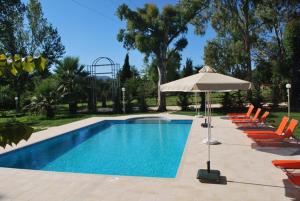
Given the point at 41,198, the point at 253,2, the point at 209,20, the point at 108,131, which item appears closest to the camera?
the point at 41,198

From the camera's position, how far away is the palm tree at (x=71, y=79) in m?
22.6

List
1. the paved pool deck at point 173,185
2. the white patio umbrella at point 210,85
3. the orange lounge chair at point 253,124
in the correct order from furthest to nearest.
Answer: the orange lounge chair at point 253,124
the white patio umbrella at point 210,85
the paved pool deck at point 173,185

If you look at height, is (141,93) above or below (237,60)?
below

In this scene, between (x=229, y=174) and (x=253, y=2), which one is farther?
(x=253, y=2)

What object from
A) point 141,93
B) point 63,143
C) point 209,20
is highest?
point 209,20

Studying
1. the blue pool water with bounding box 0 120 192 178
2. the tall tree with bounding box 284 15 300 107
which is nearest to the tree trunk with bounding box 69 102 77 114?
the blue pool water with bounding box 0 120 192 178

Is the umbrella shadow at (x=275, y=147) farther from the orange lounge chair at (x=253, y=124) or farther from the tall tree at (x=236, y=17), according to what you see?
the tall tree at (x=236, y=17)

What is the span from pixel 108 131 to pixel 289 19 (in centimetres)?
1807

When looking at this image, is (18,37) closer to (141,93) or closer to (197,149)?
(141,93)

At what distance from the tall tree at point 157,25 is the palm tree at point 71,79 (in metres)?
4.96

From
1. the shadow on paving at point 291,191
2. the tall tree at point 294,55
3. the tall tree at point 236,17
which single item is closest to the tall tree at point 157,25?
the tall tree at point 236,17

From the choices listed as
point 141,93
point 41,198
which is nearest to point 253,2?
point 141,93

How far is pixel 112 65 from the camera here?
23.7 m

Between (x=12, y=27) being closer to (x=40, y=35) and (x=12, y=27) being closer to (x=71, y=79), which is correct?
(x=40, y=35)
